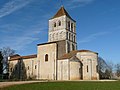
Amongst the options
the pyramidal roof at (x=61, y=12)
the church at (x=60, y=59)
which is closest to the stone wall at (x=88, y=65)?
the church at (x=60, y=59)

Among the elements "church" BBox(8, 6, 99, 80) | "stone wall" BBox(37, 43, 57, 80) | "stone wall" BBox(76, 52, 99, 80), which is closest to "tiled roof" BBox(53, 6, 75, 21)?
"church" BBox(8, 6, 99, 80)

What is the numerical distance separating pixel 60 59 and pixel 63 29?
32.3 feet

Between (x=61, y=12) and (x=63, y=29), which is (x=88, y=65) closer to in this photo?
(x=63, y=29)

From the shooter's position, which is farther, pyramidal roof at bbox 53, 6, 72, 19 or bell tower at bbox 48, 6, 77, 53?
pyramidal roof at bbox 53, 6, 72, 19

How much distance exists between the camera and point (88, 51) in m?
45.1

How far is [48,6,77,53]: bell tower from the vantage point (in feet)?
164

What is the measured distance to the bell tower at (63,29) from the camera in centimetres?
5009

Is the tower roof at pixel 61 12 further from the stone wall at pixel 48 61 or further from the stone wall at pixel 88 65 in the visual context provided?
the stone wall at pixel 88 65

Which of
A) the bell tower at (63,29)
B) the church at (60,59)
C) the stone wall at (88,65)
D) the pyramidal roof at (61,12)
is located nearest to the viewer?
the church at (60,59)

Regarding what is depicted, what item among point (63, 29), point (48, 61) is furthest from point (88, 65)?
point (63, 29)

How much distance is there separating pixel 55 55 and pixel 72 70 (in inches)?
237

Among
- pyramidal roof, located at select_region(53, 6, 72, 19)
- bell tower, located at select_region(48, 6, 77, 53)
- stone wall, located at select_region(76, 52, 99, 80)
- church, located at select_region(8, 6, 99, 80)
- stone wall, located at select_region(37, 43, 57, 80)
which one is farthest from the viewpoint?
pyramidal roof, located at select_region(53, 6, 72, 19)

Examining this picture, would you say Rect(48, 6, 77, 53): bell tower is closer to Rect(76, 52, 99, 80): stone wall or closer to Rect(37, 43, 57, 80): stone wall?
Rect(37, 43, 57, 80): stone wall

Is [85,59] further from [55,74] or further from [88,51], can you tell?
[55,74]
